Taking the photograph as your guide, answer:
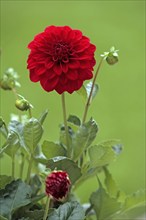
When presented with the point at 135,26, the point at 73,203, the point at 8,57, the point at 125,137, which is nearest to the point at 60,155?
the point at 73,203

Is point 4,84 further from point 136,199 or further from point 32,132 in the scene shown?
point 136,199

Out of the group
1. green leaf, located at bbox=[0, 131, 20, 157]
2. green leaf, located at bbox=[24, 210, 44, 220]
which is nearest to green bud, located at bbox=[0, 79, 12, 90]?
green leaf, located at bbox=[0, 131, 20, 157]

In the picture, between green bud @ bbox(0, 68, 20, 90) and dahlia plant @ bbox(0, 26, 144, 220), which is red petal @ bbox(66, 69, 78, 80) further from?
green bud @ bbox(0, 68, 20, 90)

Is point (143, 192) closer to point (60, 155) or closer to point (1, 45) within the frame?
point (60, 155)

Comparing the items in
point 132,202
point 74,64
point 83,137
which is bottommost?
point 132,202

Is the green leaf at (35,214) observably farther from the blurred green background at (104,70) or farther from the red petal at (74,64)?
the blurred green background at (104,70)

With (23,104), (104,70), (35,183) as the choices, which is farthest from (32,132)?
(104,70)

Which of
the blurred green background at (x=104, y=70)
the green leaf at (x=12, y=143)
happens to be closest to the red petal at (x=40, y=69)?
the green leaf at (x=12, y=143)
